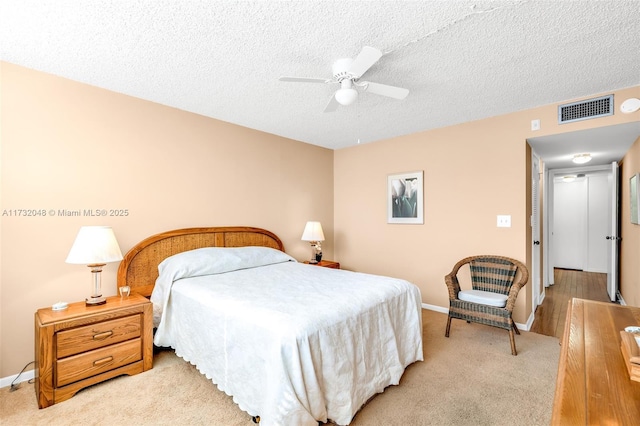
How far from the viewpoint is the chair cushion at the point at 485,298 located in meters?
2.86

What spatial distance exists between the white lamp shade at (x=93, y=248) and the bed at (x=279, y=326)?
495 millimetres

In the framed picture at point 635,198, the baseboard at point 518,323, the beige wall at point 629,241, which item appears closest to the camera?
the framed picture at point 635,198

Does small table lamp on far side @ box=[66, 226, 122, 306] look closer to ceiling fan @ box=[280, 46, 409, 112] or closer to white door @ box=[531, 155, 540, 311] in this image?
ceiling fan @ box=[280, 46, 409, 112]

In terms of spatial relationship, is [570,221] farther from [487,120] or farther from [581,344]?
[581,344]

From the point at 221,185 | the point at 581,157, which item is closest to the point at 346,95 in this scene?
the point at 221,185

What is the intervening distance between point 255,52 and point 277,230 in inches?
98.5

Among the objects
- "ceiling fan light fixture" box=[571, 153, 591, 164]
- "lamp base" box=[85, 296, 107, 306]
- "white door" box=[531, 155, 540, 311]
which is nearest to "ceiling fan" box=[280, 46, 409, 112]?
"lamp base" box=[85, 296, 107, 306]

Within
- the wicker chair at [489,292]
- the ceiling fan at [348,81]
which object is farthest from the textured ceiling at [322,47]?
the wicker chair at [489,292]

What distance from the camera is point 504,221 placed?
3.38 m

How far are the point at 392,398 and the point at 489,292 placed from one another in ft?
5.87

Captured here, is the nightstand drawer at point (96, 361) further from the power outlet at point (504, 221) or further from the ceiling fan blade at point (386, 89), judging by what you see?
the power outlet at point (504, 221)

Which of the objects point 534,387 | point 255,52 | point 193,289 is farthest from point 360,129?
→ point 534,387

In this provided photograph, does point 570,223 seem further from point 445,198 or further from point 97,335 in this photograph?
point 97,335

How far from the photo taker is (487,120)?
11.4ft
